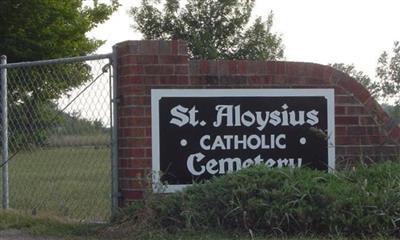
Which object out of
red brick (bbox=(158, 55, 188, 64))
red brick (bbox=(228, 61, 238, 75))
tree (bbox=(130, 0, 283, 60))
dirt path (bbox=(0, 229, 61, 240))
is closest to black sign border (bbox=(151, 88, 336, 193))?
red brick (bbox=(228, 61, 238, 75))

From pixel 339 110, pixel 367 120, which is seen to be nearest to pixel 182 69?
pixel 339 110

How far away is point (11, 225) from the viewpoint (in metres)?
7.37

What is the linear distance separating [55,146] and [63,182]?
135cm

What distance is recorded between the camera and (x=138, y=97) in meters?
7.26

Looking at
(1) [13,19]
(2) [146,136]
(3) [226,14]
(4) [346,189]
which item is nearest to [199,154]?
(2) [146,136]

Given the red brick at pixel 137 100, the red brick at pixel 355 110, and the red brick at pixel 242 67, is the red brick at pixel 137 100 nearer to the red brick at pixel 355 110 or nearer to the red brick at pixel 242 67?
the red brick at pixel 242 67

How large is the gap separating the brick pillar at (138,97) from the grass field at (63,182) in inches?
14.4

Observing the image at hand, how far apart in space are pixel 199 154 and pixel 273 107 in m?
0.93

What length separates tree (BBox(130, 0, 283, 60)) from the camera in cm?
3034

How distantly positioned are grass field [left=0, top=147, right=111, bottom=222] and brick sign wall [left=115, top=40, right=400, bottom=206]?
1.51 ft

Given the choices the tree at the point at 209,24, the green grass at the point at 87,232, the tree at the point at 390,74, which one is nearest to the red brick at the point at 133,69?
the green grass at the point at 87,232

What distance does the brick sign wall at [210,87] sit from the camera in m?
7.25

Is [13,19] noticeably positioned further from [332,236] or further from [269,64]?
[332,236]

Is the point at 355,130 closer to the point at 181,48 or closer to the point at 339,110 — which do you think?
the point at 339,110
